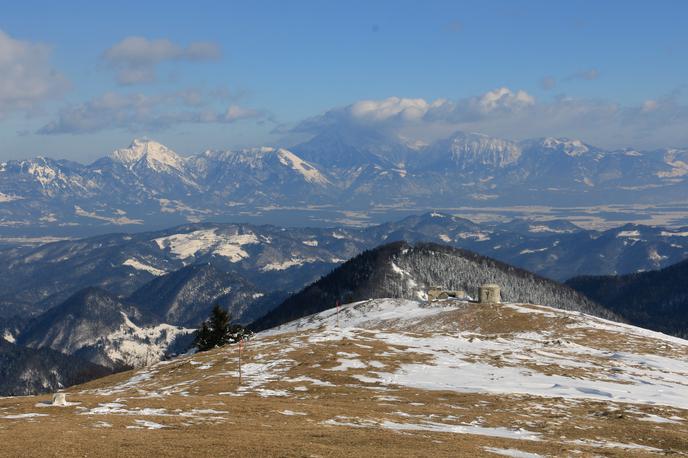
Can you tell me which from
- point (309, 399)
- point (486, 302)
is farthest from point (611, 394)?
point (486, 302)

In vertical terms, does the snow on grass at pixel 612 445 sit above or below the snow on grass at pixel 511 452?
below

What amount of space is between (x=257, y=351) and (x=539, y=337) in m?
54.4

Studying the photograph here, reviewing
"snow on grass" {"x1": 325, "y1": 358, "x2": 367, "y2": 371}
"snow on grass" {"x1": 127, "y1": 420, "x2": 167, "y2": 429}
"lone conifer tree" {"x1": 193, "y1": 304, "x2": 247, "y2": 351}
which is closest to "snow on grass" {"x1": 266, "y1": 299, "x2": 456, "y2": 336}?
"lone conifer tree" {"x1": 193, "y1": 304, "x2": 247, "y2": 351}

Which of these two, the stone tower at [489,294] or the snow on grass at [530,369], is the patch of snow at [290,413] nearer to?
the snow on grass at [530,369]

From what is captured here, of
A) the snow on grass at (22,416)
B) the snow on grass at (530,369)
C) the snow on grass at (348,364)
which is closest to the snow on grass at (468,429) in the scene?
the snow on grass at (530,369)

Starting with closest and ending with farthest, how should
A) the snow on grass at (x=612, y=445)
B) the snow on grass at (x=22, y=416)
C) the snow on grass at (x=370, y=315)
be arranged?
1. the snow on grass at (x=612, y=445)
2. the snow on grass at (x=22, y=416)
3. the snow on grass at (x=370, y=315)

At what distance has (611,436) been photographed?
153 ft

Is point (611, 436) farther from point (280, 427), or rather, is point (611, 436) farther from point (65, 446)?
point (65, 446)

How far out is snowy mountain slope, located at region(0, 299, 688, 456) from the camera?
3966cm

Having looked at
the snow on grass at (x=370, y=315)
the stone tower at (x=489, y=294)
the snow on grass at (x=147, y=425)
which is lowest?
the snow on grass at (x=370, y=315)

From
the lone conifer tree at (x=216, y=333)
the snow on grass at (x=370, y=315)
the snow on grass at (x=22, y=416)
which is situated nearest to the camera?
the snow on grass at (x=22, y=416)

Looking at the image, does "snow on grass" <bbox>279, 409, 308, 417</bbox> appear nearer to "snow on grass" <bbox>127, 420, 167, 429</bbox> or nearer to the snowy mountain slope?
the snowy mountain slope

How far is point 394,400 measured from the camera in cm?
5944

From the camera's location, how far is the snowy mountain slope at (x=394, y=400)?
3966 cm
